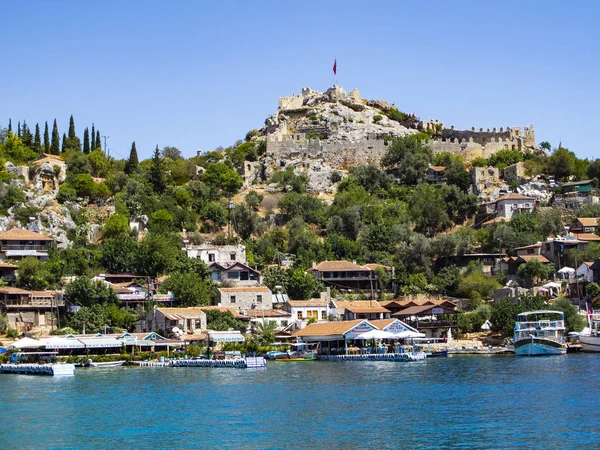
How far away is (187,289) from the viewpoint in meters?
71.1

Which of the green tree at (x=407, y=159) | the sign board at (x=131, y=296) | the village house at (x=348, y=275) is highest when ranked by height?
the green tree at (x=407, y=159)

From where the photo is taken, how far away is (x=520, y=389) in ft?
140

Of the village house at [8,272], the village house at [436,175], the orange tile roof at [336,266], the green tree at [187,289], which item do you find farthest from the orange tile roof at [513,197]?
the village house at [8,272]

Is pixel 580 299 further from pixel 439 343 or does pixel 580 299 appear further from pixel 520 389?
pixel 520 389

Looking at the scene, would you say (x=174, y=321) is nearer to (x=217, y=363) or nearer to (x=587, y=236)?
(x=217, y=363)

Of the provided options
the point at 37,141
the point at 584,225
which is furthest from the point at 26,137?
the point at 584,225

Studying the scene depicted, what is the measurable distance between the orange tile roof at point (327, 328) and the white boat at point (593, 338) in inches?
595

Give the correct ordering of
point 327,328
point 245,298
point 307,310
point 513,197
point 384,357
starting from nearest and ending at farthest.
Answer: point 384,357
point 327,328
point 307,310
point 245,298
point 513,197

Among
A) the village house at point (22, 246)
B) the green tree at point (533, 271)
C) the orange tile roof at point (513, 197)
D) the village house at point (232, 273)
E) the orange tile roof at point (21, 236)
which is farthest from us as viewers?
the orange tile roof at point (513, 197)

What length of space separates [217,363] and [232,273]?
768 inches

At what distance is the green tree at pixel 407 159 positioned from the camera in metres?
102

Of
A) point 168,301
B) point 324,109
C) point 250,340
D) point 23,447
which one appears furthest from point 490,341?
point 324,109

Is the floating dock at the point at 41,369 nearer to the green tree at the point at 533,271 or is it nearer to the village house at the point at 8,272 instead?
the village house at the point at 8,272

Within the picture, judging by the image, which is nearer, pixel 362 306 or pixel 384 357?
pixel 384 357
